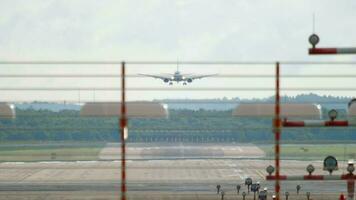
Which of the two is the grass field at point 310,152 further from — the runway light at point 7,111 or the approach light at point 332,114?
the approach light at point 332,114

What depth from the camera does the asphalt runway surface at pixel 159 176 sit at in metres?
41.3

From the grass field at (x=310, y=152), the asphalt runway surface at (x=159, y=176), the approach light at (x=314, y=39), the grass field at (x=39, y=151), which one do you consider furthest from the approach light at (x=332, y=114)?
the asphalt runway surface at (x=159, y=176)

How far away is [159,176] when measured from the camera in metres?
50.7

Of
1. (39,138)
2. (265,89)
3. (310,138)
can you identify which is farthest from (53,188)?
(265,89)

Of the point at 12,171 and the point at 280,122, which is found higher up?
the point at 280,122

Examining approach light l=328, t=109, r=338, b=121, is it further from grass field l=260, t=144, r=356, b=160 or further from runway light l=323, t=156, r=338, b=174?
grass field l=260, t=144, r=356, b=160

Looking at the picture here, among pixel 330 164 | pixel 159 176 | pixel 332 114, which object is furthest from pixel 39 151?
pixel 159 176

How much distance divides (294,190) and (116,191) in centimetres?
868

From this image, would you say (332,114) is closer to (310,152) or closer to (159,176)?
(310,152)

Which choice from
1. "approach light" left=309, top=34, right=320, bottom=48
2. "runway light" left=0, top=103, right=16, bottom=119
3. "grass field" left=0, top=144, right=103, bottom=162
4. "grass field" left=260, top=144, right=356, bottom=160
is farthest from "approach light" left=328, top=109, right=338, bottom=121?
"grass field" left=260, top=144, right=356, bottom=160

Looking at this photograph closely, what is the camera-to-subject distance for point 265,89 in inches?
512

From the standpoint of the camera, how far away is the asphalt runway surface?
136 ft

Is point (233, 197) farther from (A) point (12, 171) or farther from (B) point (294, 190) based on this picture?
(A) point (12, 171)

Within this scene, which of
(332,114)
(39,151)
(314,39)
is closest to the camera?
(314,39)
